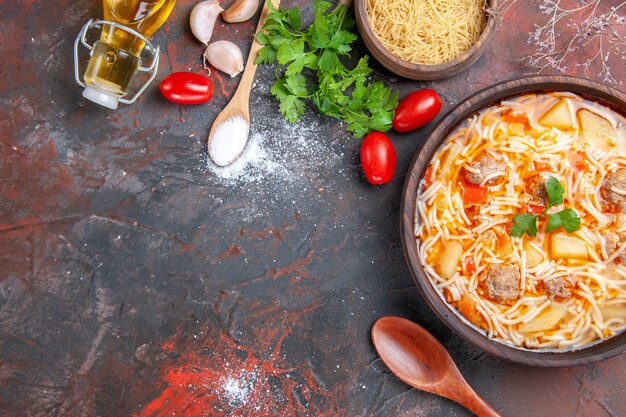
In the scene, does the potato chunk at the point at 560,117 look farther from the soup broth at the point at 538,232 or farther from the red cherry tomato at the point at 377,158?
the red cherry tomato at the point at 377,158

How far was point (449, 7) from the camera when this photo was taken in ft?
11.2

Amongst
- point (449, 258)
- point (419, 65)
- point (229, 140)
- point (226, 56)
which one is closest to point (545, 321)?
point (449, 258)

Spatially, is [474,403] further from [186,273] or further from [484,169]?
[186,273]

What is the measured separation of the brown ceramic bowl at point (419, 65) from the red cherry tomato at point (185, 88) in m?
0.93

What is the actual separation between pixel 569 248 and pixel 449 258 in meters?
0.60

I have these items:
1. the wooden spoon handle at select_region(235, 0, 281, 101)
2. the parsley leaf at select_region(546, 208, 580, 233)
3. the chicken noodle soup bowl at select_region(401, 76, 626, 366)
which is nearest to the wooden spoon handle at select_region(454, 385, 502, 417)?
the chicken noodle soup bowl at select_region(401, 76, 626, 366)

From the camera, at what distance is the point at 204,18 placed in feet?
11.4

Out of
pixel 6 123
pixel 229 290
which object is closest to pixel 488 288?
pixel 229 290

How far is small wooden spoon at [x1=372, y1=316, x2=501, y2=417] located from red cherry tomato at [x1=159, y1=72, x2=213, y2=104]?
1.62 meters

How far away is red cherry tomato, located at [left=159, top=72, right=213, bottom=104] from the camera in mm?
3414

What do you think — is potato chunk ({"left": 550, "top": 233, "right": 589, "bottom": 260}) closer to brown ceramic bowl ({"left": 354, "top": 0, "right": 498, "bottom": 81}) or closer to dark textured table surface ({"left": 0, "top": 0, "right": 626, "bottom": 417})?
dark textured table surface ({"left": 0, "top": 0, "right": 626, "bottom": 417})

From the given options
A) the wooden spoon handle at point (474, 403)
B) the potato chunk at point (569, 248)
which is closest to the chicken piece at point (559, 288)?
the potato chunk at point (569, 248)

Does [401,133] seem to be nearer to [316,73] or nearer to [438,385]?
[316,73]

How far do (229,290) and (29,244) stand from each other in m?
1.17
